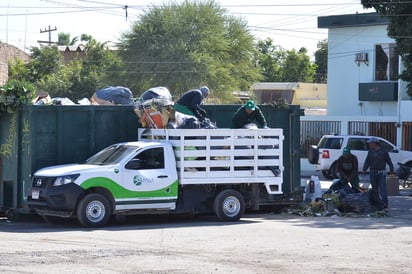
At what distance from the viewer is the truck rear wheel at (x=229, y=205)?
1776cm

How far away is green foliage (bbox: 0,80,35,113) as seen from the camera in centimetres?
1778

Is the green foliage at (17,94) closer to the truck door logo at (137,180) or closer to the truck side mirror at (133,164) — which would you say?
the truck side mirror at (133,164)

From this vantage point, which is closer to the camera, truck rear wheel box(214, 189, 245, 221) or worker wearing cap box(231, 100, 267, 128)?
truck rear wheel box(214, 189, 245, 221)

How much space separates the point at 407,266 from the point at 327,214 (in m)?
7.24

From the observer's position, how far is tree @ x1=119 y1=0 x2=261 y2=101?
54.1 m

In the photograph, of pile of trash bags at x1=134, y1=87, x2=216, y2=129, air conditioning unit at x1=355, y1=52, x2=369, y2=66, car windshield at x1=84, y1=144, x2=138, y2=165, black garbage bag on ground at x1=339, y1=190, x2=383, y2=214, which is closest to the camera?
car windshield at x1=84, y1=144, x2=138, y2=165

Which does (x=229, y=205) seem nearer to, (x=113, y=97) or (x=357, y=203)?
(x=357, y=203)

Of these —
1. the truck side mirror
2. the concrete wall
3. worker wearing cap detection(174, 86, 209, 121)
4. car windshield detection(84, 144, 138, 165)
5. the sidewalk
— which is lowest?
the sidewalk

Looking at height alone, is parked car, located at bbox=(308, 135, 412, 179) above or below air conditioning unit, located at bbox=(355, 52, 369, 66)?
below

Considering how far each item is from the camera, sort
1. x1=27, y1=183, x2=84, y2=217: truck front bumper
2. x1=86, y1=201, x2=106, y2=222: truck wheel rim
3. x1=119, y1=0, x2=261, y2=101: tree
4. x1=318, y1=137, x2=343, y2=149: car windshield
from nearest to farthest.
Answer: x1=27, y1=183, x2=84, y2=217: truck front bumper, x1=86, y1=201, x2=106, y2=222: truck wheel rim, x1=318, y1=137, x2=343, y2=149: car windshield, x1=119, y1=0, x2=261, y2=101: tree

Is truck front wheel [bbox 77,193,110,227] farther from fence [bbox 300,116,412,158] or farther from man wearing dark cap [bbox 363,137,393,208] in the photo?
fence [bbox 300,116,412,158]

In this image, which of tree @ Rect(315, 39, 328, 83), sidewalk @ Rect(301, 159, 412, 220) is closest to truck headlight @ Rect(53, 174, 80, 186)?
sidewalk @ Rect(301, 159, 412, 220)

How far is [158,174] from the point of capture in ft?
56.7

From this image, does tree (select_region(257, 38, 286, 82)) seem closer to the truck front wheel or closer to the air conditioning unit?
the air conditioning unit
